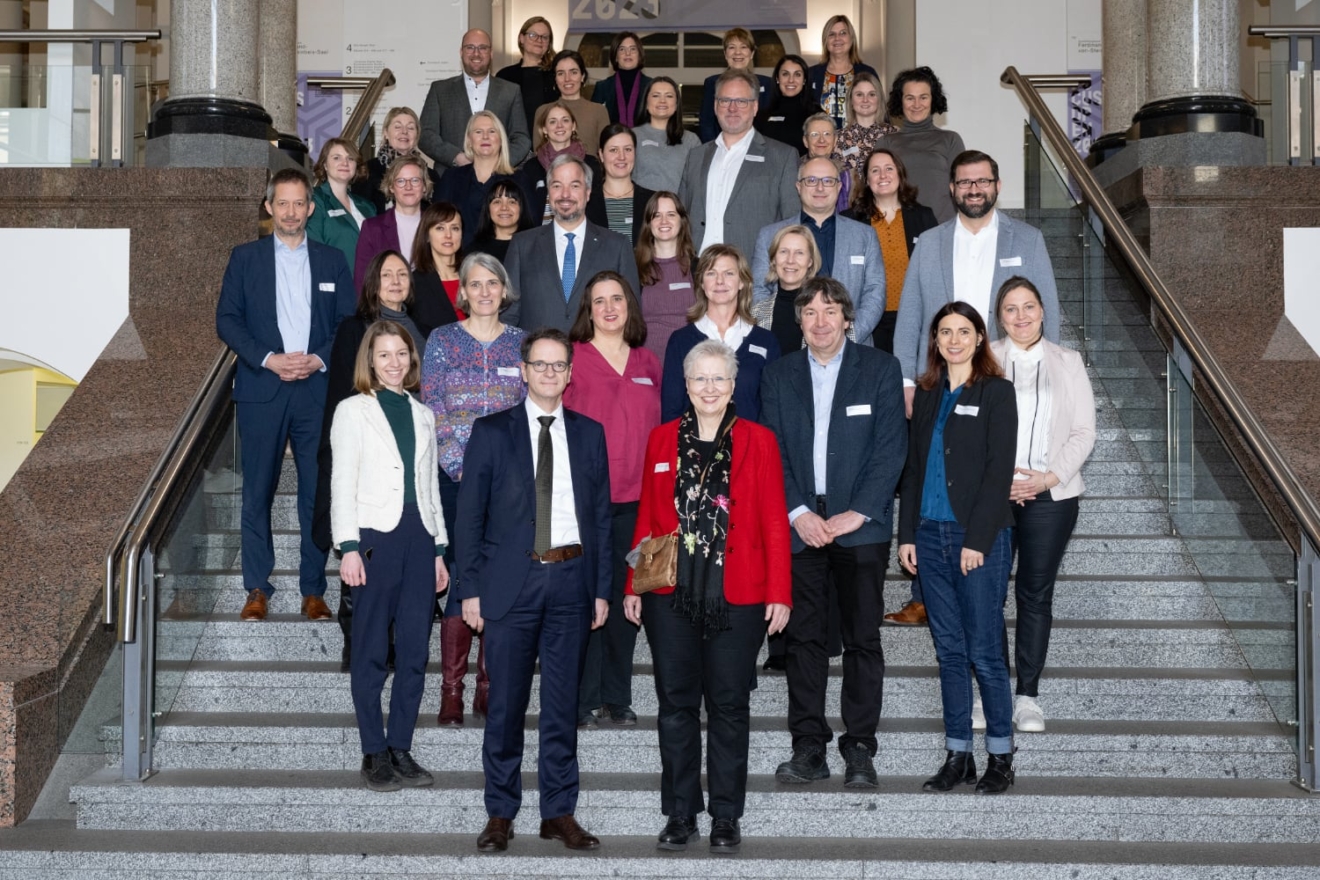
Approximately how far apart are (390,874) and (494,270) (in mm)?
2307

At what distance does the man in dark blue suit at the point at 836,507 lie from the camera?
5.37 m

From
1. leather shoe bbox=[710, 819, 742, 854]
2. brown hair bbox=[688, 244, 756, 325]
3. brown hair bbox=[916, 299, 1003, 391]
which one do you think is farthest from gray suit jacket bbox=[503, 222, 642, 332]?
leather shoe bbox=[710, 819, 742, 854]

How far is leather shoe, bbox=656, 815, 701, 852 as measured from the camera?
198 inches

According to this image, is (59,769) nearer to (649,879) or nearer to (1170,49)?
(649,879)

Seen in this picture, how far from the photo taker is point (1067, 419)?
571 centimetres

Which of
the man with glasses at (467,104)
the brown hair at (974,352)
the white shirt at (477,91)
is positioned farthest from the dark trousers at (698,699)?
the white shirt at (477,91)

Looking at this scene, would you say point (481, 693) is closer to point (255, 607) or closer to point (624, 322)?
point (255, 607)

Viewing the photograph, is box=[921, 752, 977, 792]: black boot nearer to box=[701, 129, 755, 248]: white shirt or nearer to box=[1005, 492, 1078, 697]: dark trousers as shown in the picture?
box=[1005, 492, 1078, 697]: dark trousers

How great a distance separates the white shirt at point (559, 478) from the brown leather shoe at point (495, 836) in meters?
0.95

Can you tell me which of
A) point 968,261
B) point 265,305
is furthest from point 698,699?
point 265,305

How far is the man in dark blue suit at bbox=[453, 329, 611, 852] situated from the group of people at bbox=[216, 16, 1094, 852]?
0.03 ft

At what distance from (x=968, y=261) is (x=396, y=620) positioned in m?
2.93

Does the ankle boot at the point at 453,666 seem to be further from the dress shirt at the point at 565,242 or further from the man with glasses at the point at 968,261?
the man with glasses at the point at 968,261

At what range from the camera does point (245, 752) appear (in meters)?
5.71
